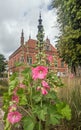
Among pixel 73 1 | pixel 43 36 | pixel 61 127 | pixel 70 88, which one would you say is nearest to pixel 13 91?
pixel 43 36

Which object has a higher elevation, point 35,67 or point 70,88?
point 35,67

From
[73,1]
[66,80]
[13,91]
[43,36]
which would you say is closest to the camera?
[13,91]

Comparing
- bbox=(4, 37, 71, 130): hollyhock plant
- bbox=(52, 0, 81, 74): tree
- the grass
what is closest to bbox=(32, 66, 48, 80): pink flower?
bbox=(4, 37, 71, 130): hollyhock plant

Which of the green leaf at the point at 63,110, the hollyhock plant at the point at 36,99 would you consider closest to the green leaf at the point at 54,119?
the hollyhock plant at the point at 36,99

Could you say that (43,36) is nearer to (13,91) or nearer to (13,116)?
(13,91)

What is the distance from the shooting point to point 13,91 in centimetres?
289

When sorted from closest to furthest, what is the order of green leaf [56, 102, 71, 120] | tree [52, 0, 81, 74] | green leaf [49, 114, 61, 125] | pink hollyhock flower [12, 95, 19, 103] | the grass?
green leaf [49, 114, 61, 125] < green leaf [56, 102, 71, 120] < pink hollyhock flower [12, 95, 19, 103] < the grass < tree [52, 0, 81, 74]

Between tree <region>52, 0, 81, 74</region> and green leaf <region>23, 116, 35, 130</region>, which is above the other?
tree <region>52, 0, 81, 74</region>

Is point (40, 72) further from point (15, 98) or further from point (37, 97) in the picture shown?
point (15, 98)

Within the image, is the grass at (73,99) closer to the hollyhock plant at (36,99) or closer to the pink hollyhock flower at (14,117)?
the hollyhock plant at (36,99)

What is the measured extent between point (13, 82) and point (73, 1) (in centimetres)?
698

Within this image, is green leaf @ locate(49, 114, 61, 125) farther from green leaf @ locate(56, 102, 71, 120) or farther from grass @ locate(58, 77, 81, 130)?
grass @ locate(58, 77, 81, 130)

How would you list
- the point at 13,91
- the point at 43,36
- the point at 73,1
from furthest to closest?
the point at 73,1, the point at 43,36, the point at 13,91

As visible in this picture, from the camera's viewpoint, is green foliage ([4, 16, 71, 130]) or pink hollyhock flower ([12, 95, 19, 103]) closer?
green foliage ([4, 16, 71, 130])
